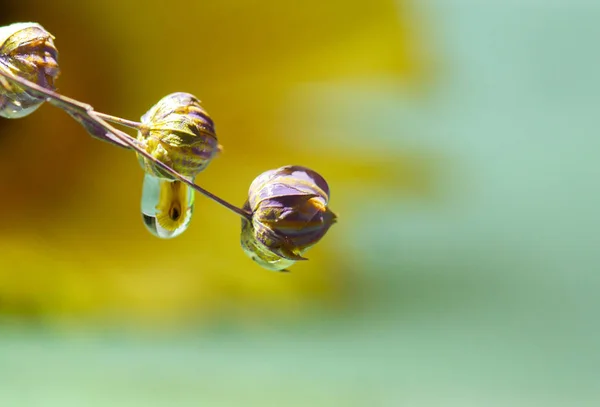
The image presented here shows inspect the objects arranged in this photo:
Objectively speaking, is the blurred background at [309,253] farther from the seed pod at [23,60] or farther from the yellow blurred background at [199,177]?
the seed pod at [23,60]

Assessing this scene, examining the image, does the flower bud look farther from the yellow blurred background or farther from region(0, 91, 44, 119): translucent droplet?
the yellow blurred background

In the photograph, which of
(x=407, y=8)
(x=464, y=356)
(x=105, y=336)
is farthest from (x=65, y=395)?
(x=407, y=8)

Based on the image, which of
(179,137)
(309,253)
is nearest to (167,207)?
(179,137)

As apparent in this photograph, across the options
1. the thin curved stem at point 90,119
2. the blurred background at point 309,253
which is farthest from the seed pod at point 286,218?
the blurred background at point 309,253

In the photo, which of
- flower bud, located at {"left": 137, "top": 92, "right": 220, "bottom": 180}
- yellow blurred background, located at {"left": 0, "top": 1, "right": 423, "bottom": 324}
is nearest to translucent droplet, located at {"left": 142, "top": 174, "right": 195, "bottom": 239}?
flower bud, located at {"left": 137, "top": 92, "right": 220, "bottom": 180}

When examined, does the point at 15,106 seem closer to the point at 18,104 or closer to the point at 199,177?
the point at 18,104
